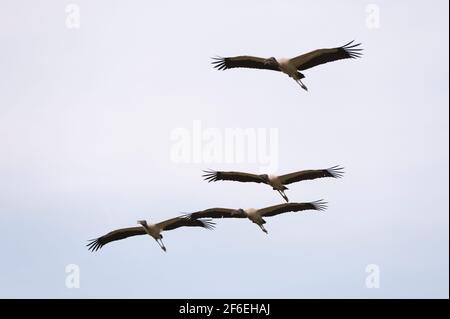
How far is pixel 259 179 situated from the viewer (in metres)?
53.2

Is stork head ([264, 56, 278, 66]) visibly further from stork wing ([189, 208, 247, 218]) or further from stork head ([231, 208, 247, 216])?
stork wing ([189, 208, 247, 218])

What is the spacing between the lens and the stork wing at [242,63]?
5228 cm

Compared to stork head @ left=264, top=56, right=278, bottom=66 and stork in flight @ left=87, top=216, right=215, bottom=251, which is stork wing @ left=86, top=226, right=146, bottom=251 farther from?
stork head @ left=264, top=56, right=278, bottom=66

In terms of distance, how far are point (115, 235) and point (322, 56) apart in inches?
437

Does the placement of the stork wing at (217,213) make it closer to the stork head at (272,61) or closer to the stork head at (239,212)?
the stork head at (239,212)

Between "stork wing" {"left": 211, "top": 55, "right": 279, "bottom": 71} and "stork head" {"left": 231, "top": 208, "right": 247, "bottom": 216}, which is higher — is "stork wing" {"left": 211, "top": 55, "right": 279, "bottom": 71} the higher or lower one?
the higher one

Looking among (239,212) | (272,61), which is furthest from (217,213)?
(272,61)

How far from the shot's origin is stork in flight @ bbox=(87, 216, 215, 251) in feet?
180

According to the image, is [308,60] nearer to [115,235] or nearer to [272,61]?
[272,61]

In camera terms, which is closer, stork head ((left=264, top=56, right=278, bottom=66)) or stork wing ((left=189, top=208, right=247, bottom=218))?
stork head ((left=264, top=56, right=278, bottom=66))

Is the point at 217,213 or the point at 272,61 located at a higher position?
the point at 272,61
